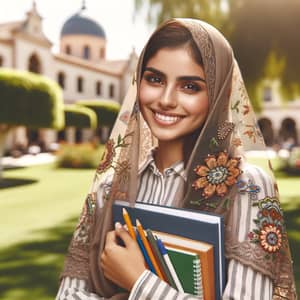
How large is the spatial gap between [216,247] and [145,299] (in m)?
0.23

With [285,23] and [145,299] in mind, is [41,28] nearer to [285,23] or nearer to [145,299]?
[285,23]

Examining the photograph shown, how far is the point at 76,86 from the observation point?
3478 centimetres

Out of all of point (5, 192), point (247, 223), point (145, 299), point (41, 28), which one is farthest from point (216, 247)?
point (41, 28)

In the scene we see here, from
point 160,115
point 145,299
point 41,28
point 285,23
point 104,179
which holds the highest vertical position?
point 41,28

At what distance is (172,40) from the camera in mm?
1362

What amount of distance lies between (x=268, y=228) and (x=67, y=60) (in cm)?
3297

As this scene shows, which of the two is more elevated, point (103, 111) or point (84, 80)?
point (84, 80)

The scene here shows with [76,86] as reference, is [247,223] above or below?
below

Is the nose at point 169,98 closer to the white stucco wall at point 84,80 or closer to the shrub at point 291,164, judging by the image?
the shrub at point 291,164

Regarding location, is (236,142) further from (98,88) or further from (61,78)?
(98,88)

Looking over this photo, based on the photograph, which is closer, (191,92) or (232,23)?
(191,92)

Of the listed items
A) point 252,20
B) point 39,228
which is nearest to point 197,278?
point 39,228

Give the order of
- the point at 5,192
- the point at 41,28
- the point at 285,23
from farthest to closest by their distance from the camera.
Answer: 1. the point at 41,28
2. the point at 5,192
3. the point at 285,23

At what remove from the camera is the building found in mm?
27781
